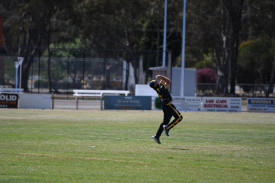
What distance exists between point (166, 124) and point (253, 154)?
3.12m

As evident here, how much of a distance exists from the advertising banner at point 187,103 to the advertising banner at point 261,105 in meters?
4.09

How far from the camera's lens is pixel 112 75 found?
161 feet

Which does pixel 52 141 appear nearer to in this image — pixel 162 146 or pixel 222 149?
pixel 162 146

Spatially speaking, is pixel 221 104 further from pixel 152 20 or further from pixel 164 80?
pixel 152 20

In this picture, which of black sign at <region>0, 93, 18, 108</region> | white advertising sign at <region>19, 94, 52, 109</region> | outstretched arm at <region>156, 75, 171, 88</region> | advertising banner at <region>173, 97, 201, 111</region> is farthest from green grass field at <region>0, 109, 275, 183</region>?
white advertising sign at <region>19, 94, 52, 109</region>

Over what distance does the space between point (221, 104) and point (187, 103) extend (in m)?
2.63

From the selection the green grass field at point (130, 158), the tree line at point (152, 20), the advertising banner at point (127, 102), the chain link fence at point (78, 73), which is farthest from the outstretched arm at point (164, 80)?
the tree line at point (152, 20)

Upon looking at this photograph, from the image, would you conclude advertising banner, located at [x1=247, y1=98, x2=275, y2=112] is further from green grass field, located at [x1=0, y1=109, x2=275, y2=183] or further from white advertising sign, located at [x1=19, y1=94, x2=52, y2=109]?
green grass field, located at [x1=0, y1=109, x2=275, y2=183]

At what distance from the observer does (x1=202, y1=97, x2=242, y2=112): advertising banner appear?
36562mm

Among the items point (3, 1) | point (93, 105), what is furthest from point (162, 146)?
point (3, 1)

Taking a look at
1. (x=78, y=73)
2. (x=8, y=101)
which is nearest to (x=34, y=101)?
(x=8, y=101)

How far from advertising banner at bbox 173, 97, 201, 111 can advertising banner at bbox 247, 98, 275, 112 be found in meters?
4.09

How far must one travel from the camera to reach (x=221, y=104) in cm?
3656

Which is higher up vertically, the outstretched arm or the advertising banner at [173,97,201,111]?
the outstretched arm
